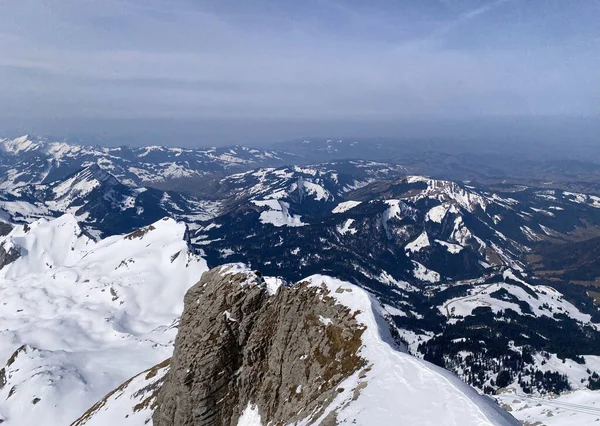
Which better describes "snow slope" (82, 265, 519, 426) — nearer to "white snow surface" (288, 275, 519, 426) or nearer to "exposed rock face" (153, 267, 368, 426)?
"white snow surface" (288, 275, 519, 426)

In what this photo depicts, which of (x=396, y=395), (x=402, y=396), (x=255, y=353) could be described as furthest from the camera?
(x=255, y=353)

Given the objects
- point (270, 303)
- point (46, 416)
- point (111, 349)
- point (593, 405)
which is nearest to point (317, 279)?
point (270, 303)

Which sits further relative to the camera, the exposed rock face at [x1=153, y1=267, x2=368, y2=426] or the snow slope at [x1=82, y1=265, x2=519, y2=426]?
the exposed rock face at [x1=153, y1=267, x2=368, y2=426]

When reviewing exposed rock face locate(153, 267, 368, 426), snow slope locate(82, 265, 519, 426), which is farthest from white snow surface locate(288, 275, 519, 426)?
exposed rock face locate(153, 267, 368, 426)

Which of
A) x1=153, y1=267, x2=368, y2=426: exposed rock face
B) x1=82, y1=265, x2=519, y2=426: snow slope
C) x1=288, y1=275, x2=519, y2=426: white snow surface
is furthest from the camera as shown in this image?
x1=153, y1=267, x2=368, y2=426: exposed rock face

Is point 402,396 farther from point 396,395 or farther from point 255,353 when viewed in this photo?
point 255,353

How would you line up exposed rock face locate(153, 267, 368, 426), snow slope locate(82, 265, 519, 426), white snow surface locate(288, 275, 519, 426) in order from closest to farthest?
white snow surface locate(288, 275, 519, 426)
snow slope locate(82, 265, 519, 426)
exposed rock face locate(153, 267, 368, 426)

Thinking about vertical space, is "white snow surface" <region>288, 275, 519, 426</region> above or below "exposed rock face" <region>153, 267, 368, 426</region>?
above

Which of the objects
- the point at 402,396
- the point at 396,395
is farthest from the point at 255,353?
the point at 402,396

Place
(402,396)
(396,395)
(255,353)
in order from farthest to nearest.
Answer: (255,353), (396,395), (402,396)

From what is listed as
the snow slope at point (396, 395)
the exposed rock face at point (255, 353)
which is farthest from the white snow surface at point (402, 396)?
the exposed rock face at point (255, 353)

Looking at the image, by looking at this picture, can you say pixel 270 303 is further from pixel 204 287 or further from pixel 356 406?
pixel 356 406
